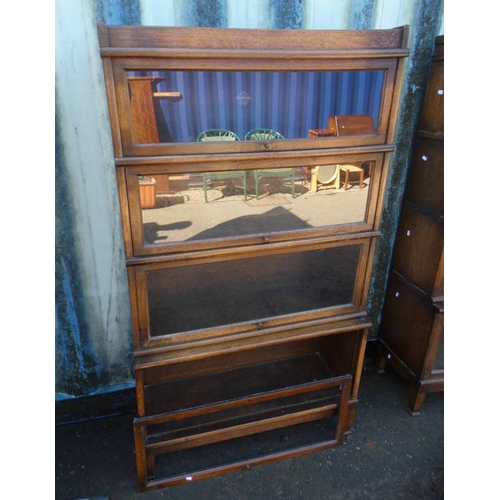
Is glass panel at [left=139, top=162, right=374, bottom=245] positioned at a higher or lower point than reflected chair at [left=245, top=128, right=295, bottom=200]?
lower

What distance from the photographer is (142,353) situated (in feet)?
4.93

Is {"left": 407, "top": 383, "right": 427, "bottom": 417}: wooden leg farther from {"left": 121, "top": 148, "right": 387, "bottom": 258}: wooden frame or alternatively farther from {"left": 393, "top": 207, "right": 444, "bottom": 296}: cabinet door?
{"left": 121, "top": 148, "right": 387, "bottom": 258}: wooden frame

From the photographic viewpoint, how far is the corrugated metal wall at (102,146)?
5.03 feet

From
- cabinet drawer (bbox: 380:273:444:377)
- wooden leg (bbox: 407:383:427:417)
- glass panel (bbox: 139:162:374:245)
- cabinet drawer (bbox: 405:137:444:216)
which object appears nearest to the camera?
glass panel (bbox: 139:162:374:245)

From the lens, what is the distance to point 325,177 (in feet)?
4.88

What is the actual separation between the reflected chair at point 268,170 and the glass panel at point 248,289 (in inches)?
12.2

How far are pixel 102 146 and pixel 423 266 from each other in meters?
1.64

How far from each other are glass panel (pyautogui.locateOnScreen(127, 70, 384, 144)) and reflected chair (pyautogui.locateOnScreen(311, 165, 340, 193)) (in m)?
0.12

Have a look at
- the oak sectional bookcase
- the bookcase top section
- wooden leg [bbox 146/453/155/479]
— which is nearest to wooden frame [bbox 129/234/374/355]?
the oak sectional bookcase

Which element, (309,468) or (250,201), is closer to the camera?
(250,201)

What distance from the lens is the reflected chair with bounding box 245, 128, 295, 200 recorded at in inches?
54.0

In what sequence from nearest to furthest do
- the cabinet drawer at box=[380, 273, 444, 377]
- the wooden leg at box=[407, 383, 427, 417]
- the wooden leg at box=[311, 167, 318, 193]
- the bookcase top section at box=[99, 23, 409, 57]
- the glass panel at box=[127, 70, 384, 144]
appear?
the bookcase top section at box=[99, 23, 409, 57], the glass panel at box=[127, 70, 384, 144], the wooden leg at box=[311, 167, 318, 193], the cabinet drawer at box=[380, 273, 444, 377], the wooden leg at box=[407, 383, 427, 417]

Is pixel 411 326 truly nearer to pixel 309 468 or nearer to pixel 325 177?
pixel 309 468

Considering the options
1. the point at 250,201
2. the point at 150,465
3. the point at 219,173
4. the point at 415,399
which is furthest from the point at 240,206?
the point at 415,399
